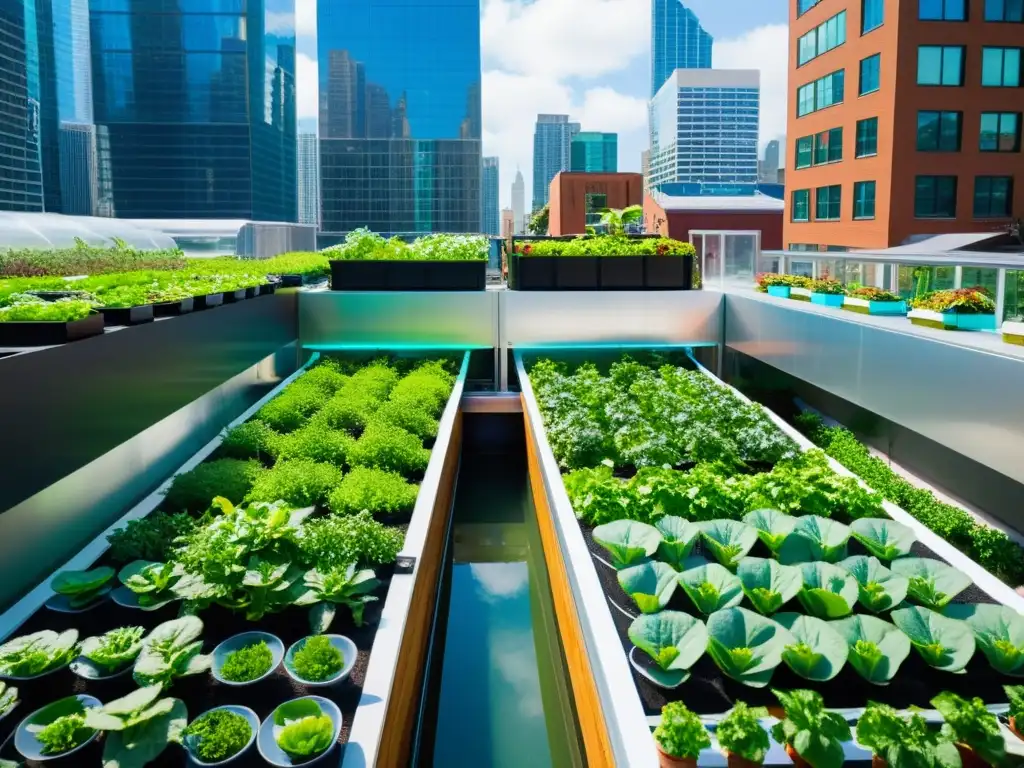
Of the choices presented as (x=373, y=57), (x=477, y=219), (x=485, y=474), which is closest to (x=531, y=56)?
(x=477, y=219)

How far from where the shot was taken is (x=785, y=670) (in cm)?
407

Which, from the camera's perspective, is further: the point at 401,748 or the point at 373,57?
the point at 373,57

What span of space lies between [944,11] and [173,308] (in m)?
26.7

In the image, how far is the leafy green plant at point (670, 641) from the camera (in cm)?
393

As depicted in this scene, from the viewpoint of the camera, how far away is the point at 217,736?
11.0 ft

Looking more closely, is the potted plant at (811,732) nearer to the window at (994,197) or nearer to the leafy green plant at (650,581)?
the leafy green plant at (650,581)

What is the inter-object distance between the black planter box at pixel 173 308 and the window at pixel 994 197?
26.6 meters

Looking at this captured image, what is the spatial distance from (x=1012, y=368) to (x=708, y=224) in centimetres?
3959

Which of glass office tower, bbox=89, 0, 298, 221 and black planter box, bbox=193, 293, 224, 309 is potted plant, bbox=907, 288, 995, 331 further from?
glass office tower, bbox=89, 0, 298, 221

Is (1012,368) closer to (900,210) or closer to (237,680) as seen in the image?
(237,680)

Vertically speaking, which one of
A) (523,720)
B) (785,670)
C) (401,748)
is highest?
(785,670)

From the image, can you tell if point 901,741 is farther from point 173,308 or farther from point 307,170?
point 307,170

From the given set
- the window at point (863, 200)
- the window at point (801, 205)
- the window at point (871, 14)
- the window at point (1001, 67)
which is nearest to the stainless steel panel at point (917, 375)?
the window at point (863, 200)

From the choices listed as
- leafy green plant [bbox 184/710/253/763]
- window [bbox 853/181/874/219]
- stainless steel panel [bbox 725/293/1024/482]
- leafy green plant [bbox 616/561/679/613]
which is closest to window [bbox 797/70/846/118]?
window [bbox 853/181/874/219]
